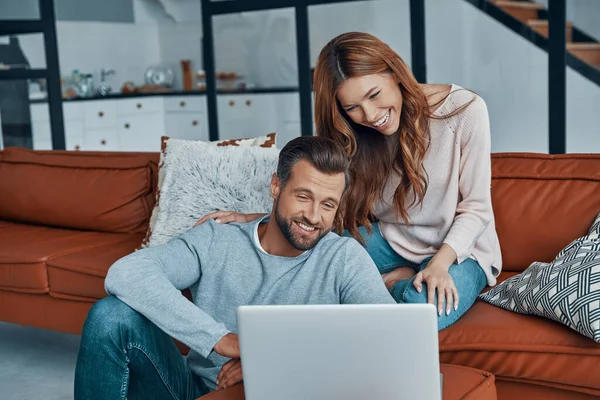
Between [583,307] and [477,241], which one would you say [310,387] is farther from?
[477,241]

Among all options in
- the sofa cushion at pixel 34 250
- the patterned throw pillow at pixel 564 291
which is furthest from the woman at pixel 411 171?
the sofa cushion at pixel 34 250

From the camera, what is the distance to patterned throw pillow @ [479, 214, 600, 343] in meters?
1.90

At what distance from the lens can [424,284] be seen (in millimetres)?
2109

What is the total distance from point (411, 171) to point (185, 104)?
4.70 meters

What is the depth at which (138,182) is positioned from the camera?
3.34 meters

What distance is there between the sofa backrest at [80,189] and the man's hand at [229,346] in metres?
1.72

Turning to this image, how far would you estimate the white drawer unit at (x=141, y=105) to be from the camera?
23.1 feet

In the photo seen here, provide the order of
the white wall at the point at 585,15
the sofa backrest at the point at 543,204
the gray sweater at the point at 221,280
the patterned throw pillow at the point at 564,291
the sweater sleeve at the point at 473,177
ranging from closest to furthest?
the gray sweater at the point at 221,280 → the patterned throw pillow at the point at 564,291 → the sweater sleeve at the point at 473,177 → the sofa backrest at the point at 543,204 → the white wall at the point at 585,15

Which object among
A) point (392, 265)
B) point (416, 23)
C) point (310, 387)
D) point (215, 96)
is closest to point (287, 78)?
point (215, 96)

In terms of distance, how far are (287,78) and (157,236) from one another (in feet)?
7.09

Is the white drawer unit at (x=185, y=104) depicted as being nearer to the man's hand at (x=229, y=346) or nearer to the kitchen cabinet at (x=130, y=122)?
the kitchen cabinet at (x=130, y=122)

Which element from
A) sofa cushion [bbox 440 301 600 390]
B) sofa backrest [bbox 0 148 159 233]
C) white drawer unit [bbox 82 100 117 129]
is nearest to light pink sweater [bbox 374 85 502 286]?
sofa cushion [bbox 440 301 600 390]

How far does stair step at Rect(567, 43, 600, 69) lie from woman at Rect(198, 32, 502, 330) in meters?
1.75

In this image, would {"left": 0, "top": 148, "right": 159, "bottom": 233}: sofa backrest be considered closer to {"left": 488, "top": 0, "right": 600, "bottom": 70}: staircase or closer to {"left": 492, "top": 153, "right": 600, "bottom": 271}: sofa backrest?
{"left": 492, "top": 153, "right": 600, "bottom": 271}: sofa backrest
